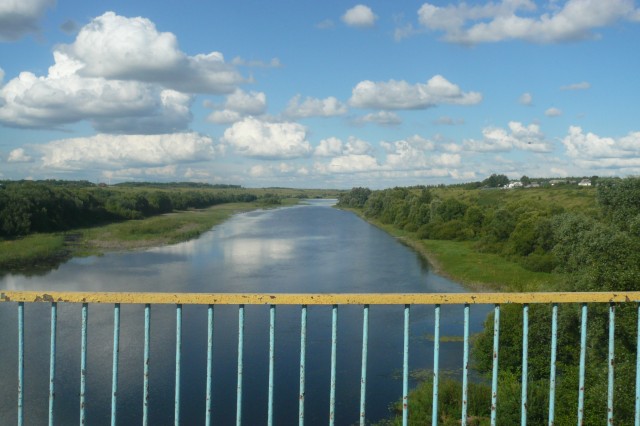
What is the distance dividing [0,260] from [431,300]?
33.6m

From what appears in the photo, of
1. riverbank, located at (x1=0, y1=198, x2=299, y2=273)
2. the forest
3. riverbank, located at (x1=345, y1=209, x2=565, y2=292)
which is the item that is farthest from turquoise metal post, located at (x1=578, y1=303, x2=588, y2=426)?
riverbank, located at (x1=0, y1=198, x2=299, y2=273)

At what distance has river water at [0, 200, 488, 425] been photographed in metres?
12.9

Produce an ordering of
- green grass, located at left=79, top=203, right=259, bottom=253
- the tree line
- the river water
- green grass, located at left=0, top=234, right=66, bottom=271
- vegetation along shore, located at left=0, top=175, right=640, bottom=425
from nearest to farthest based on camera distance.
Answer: vegetation along shore, located at left=0, top=175, right=640, bottom=425
the river water
green grass, located at left=0, top=234, right=66, bottom=271
green grass, located at left=79, top=203, right=259, bottom=253
the tree line

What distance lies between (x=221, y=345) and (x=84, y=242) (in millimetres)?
28819

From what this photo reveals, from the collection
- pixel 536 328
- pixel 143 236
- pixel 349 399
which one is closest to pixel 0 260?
pixel 143 236

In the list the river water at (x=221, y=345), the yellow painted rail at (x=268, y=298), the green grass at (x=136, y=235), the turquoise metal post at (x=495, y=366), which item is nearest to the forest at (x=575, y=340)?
the river water at (x=221, y=345)

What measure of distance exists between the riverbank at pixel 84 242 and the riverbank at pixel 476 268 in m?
20.3

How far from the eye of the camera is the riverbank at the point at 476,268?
27609mm

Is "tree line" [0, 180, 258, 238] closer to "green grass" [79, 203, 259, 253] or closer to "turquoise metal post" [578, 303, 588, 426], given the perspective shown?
"green grass" [79, 203, 259, 253]

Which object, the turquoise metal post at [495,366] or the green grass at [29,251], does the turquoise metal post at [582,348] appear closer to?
the turquoise metal post at [495,366]

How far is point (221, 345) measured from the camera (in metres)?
16.7

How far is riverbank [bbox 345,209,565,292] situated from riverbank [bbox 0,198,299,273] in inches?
799

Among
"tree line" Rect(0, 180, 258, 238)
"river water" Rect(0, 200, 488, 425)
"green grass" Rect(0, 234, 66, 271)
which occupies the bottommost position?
"river water" Rect(0, 200, 488, 425)

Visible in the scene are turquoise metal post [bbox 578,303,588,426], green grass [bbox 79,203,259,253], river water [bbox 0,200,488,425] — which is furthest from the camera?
green grass [bbox 79,203,259,253]
